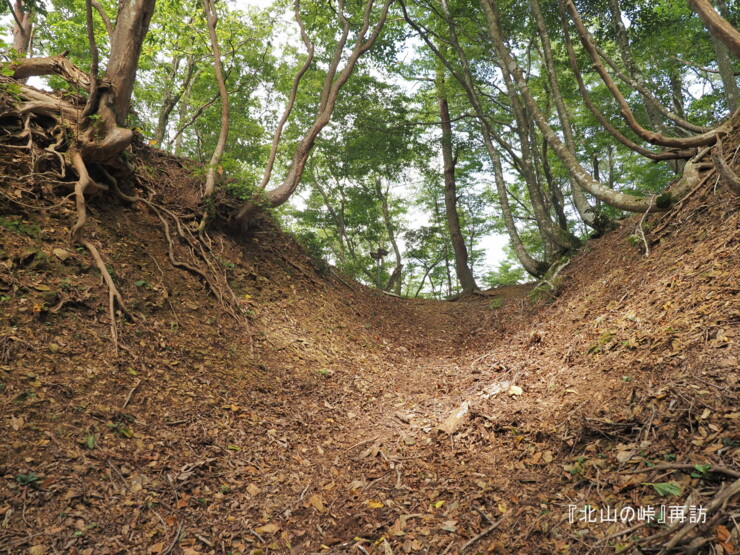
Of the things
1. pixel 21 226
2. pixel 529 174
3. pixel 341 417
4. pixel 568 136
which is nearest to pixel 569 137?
pixel 568 136

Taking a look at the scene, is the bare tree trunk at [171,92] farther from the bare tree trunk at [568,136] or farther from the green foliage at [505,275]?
the green foliage at [505,275]

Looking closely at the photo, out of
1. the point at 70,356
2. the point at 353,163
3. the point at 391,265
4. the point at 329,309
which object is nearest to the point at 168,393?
the point at 70,356

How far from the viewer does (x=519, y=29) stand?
42.4ft

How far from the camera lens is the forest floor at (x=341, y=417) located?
2617 millimetres

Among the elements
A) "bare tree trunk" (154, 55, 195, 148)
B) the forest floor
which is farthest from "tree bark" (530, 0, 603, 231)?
"bare tree trunk" (154, 55, 195, 148)

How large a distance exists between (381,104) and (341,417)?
13.7 meters

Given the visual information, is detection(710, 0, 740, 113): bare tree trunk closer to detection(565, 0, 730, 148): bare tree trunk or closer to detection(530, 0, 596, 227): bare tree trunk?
detection(530, 0, 596, 227): bare tree trunk

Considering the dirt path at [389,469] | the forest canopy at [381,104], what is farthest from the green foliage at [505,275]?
the dirt path at [389,469]

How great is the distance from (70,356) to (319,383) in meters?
3.12

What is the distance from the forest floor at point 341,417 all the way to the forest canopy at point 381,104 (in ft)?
2.76

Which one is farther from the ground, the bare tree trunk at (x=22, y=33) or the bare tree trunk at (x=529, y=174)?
the bare tree trunk at (x=22, y=33)

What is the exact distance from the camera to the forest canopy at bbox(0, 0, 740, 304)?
19.5ft

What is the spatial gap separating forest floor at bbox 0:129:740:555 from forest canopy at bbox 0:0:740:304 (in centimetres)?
84

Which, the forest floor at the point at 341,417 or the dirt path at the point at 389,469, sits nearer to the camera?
the forest floor at the point at 341,417
